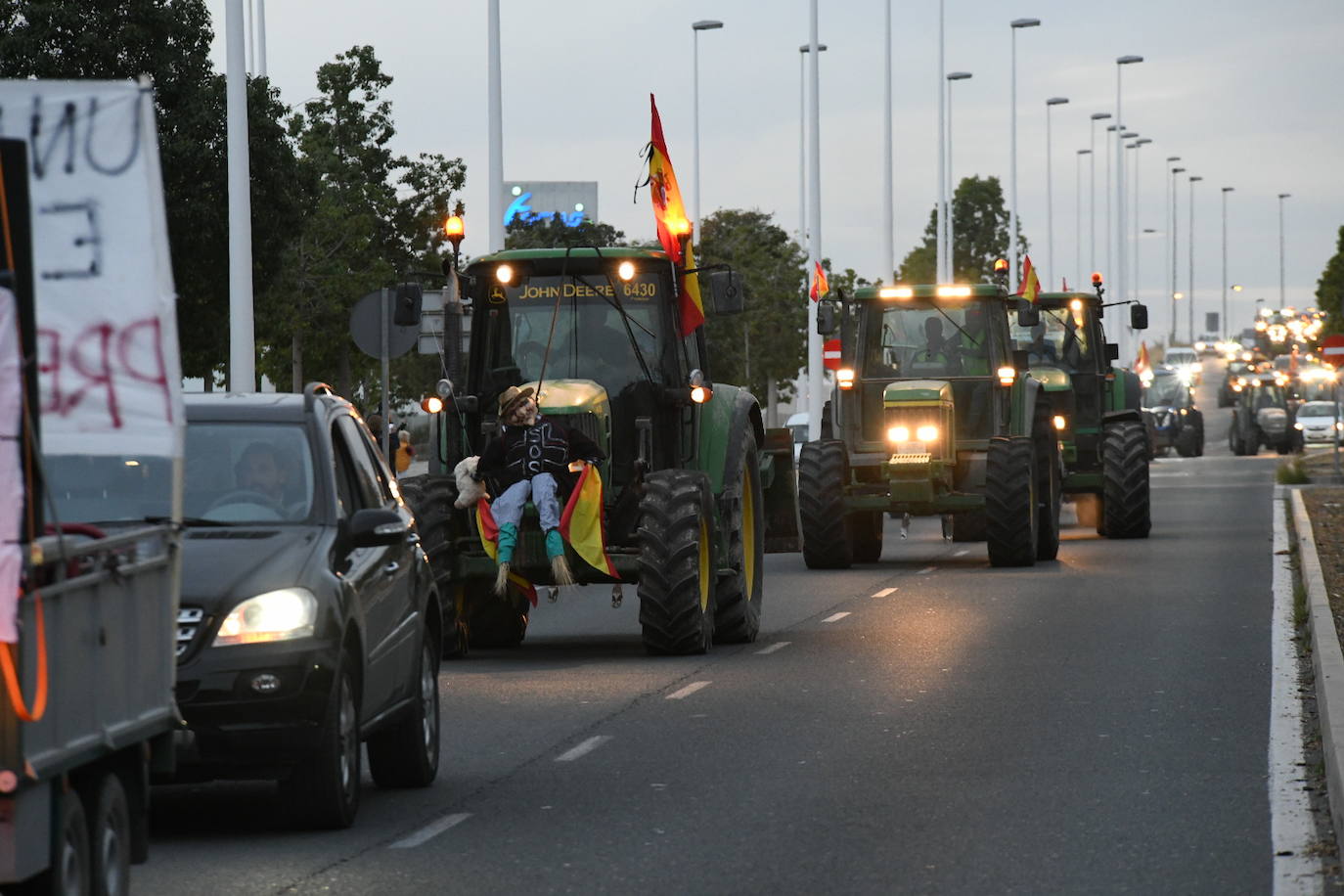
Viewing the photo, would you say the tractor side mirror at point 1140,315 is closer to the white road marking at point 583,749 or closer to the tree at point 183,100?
the tree at point 183,100

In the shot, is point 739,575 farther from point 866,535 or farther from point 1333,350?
point 1333,350

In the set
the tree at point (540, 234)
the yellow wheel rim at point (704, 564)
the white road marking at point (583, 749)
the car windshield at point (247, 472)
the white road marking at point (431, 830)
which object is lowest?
the white road marking at point (583, 749)

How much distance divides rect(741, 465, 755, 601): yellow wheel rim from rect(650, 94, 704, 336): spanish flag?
4.61ft

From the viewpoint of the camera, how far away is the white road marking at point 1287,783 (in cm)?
937

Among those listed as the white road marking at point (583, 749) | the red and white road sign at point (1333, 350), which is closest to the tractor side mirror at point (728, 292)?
the white road marking at point (583, 749)

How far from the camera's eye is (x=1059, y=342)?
1312 inches

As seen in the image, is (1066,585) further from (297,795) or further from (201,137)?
(201,137)

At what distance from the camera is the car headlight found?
32.7ft

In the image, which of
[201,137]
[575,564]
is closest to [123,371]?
[575,564]

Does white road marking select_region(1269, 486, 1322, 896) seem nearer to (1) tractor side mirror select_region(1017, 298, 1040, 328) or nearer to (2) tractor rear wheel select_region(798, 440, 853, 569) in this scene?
(1) tractor side mirror select_region(1017, 298, 1040, 328)

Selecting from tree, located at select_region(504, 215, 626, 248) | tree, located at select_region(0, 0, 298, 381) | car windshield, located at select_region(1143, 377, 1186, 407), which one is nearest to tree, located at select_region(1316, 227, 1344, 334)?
car windshield, located at select_region(1143, 377, 1186, 407)

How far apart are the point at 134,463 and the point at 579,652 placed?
8654mm

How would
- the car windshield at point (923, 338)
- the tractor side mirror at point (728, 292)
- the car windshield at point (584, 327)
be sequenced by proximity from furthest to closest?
the car windshield at point (923, 338) < the car windshield at point (584, 327) < the tractor side mirror at point (728, 292)

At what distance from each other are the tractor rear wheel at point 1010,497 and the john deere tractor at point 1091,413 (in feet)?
16.4
